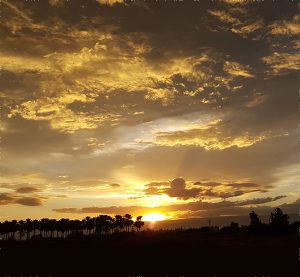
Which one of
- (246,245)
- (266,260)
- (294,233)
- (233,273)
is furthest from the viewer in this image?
(294,233)

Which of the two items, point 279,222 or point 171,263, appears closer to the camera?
point 171,263

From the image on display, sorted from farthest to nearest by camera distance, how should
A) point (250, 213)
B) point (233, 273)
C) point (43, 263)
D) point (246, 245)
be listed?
1. point (250, 213)
2. point (246, 245)
3. point (43, 263)
4. point (233, 273)

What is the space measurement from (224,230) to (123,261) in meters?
82.6

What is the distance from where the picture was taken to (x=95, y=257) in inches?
3108

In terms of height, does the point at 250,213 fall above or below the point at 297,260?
above

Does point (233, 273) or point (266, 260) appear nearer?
point (233, 273)

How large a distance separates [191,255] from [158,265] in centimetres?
1272

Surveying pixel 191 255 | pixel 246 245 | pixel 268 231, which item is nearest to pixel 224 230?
pixel 268 231

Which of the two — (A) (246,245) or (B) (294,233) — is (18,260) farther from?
(B) (294,233)

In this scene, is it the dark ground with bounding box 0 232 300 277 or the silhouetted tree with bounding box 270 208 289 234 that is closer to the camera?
the dark ground with bounding box 0 232 300 277

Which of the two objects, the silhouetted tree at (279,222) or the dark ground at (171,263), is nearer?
the dark ground at (171,263)

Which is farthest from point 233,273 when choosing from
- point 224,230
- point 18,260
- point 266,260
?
point 224,230

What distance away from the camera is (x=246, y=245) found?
293 ft

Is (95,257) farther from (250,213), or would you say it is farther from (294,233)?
(250,213)
